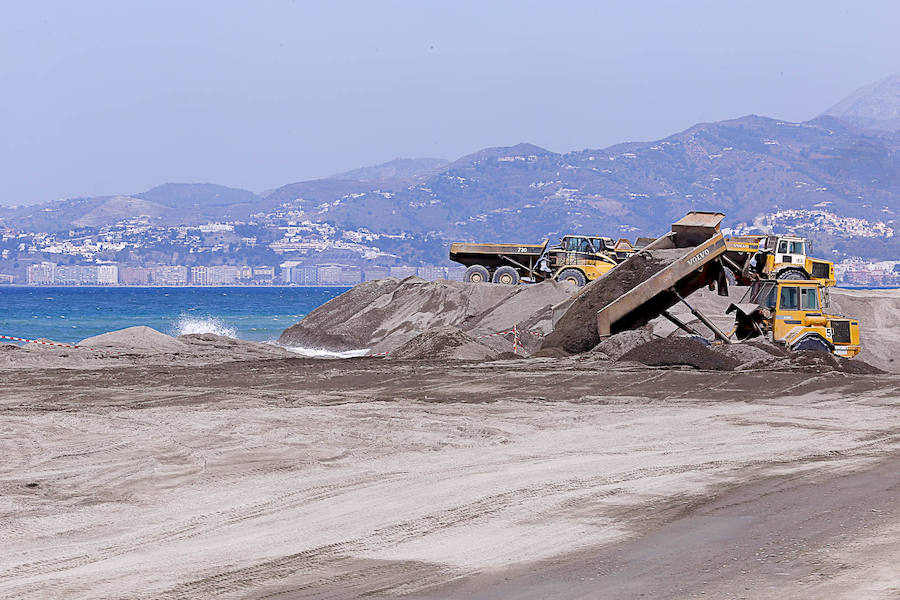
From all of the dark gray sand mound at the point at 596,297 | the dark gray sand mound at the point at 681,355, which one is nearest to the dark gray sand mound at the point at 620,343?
the dark gray sand mound at the point at 681,355

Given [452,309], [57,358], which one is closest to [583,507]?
[57,358]

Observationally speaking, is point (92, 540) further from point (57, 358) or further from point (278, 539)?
point (57, 358)

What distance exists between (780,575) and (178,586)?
3.86 metres

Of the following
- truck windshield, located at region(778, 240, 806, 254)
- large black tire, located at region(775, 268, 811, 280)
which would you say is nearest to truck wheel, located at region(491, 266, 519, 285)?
truck windshield, located at region(778, 240, 806, 254)

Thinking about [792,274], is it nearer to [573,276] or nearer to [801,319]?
[573,276]

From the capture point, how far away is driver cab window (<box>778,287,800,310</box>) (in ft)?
68.2

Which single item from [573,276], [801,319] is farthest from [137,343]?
[801,319]

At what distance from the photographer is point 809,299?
2091 centimetres

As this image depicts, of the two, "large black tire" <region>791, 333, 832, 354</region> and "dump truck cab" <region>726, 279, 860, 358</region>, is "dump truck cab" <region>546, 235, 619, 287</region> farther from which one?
"large black tire" <region>791, 333, 832, 354</region>

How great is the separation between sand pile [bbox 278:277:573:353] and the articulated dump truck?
7.03 metres

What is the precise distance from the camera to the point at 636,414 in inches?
606

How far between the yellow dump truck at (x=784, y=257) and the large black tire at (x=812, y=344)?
32.1 ft

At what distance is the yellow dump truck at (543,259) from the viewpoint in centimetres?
3747

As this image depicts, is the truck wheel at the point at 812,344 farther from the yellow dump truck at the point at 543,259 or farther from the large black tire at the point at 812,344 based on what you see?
the yellow dump truck at the point at 543,259
